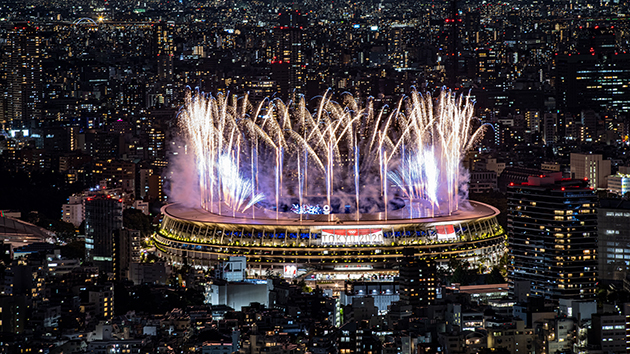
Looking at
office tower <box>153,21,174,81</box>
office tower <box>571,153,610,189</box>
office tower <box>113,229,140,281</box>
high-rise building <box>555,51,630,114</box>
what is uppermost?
office tower <box>153,21,174,81</box>

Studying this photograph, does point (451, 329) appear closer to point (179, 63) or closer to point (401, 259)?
point (401, 259)

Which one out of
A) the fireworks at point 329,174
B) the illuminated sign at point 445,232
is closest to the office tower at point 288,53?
the fireworks at point 329,174

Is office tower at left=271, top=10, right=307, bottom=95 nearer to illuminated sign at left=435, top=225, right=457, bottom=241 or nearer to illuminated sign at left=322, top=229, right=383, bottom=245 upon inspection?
illuminated sign at left=435, top=225, right=457, bottom=241

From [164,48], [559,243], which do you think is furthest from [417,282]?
[164,48]

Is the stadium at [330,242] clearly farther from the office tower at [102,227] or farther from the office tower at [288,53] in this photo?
the office tower at [288,53]

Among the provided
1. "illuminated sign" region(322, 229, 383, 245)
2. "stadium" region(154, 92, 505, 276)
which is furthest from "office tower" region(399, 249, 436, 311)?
"illuminated sign" region(322, 229, 383, 245)

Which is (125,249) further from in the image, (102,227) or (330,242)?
(330,242)

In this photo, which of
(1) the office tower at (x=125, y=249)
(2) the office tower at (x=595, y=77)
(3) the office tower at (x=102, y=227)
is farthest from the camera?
(2) the office tower at (x=595, y=77)
